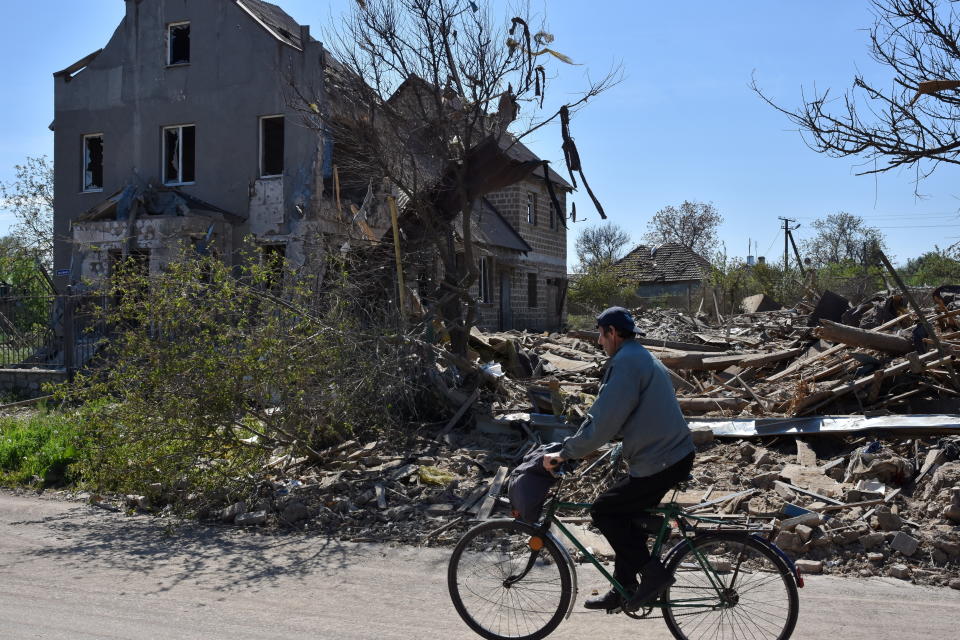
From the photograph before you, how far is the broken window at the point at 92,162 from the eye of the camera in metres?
22.1

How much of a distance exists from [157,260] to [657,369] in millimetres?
17136

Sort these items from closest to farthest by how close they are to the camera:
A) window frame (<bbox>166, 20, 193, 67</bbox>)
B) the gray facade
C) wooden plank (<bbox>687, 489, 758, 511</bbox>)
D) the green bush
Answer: wooden plank (<bbox>687, 489, 758, 511</bbox>) < the green bush < the gray facade < window frame (<bbox>166, 20, 193, 67</bbox>)

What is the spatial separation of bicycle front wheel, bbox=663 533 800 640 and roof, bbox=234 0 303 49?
1759 cm

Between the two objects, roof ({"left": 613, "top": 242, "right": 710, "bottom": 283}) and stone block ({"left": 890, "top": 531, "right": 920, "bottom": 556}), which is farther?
roof ({"left": 613, "top": 242, "right": 710, "bottom": 283})

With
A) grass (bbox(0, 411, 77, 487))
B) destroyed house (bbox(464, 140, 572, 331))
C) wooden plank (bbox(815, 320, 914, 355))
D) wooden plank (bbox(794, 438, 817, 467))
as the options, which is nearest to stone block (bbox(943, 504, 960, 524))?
wooden plank (bbox(794, 438, 817, 467))

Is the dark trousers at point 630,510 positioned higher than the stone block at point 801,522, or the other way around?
the dark trousers at point 630,510

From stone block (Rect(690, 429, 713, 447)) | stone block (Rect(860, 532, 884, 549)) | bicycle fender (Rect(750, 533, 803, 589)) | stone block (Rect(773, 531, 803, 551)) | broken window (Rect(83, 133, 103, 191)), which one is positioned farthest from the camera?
broken window (Rect(83, 133, 103, 191))

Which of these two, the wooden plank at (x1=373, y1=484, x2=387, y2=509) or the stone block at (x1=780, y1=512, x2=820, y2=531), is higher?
the stone block at (x1=780, y1=512, x2=820, y2=531)

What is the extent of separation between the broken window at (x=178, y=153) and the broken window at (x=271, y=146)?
2270mm

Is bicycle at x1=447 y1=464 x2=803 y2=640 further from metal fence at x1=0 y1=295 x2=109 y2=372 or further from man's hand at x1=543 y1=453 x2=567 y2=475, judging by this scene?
metal fence at x1=0 y1=295 x2=109 y2=372

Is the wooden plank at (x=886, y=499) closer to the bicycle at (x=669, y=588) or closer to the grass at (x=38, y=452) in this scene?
the bicycle at (x=669, y=588)

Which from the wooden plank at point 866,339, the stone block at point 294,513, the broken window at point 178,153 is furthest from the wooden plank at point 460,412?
the broken window at point 178,153

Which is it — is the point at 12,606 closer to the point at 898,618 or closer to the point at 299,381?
the point at 299,381

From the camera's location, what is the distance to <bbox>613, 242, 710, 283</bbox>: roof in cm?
5050
